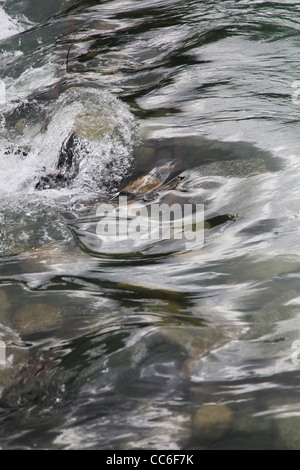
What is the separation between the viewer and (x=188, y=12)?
6477 mm

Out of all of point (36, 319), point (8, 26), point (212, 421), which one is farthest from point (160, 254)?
point (8, 26)

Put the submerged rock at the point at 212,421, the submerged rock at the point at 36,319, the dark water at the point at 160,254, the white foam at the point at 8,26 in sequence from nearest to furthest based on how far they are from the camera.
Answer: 1. the submerged rock at the point at 212,421
2. the dark water at the point at 160,254
3. the submerged rock at the point at 36,319
4. the white foam at the point at 8,26

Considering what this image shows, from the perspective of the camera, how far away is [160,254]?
9.98 ft

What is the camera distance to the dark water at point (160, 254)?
6.72 ft

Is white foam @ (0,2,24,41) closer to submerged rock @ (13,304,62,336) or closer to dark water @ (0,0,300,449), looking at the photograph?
dark water @ (0,0,300,449)

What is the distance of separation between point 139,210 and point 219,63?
7.48ft

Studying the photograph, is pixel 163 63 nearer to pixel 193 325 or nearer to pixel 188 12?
pixel 188 12

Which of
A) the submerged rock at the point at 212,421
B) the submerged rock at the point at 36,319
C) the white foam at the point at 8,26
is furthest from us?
the white foam at the point at 8,26

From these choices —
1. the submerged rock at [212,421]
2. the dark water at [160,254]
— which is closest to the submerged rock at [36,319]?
the dark water at [160,254]

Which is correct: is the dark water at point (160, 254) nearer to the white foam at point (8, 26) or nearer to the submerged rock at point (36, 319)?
the submerged rock at point (36, 319)

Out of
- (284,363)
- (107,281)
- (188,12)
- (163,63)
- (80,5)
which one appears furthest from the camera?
(80,5)

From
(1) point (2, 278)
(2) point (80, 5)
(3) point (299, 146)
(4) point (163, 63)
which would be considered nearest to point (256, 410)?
(1) point (2, 278)

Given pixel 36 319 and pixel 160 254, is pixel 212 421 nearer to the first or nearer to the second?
pixel 36 319

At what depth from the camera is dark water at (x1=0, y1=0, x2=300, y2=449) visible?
205cm
